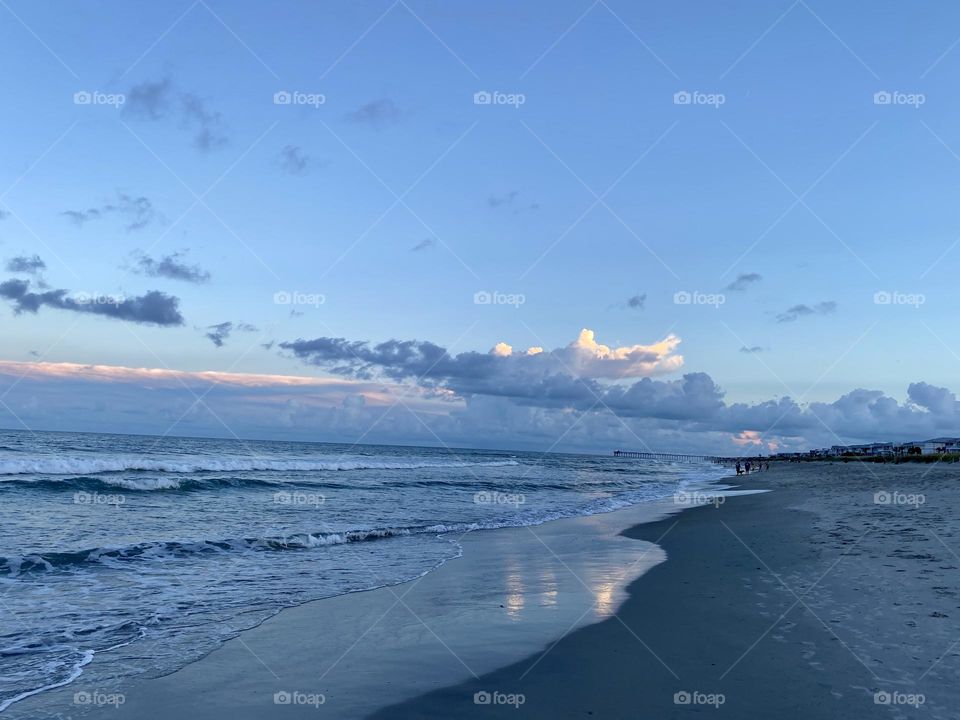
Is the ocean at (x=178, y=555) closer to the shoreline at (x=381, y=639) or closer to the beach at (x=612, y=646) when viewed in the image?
the shoreline at (x=381, y=639)

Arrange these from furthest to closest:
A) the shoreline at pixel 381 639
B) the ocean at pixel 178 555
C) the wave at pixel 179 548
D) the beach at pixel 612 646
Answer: the wave at pixel 179 548 → the ocean at pixel 178 555 → the shoreline at pixel 381 639 → the beach at pixel 612 646

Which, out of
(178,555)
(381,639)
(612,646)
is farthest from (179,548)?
(612,646)

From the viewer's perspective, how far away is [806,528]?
66.7 ft

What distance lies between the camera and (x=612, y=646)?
9.06 m

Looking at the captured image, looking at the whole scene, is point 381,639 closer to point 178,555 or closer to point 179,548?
point 178,555

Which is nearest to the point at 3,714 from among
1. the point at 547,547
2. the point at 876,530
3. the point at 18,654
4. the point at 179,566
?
the point at 18,654

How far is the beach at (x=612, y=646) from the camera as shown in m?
6.92

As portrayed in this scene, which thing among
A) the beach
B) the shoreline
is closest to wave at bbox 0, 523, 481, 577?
the shoreline

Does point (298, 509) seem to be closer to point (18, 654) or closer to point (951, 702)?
point (18, 654)

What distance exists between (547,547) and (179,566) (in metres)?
9.69

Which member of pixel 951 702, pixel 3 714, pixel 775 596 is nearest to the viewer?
pixel 951 702

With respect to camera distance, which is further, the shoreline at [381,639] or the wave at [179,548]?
the wave at [179,548]

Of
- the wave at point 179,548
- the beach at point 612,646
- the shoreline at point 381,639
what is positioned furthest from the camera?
the wave at point 179,548

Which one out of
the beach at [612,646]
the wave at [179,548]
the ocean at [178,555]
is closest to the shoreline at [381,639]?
the beach at [612,646]
